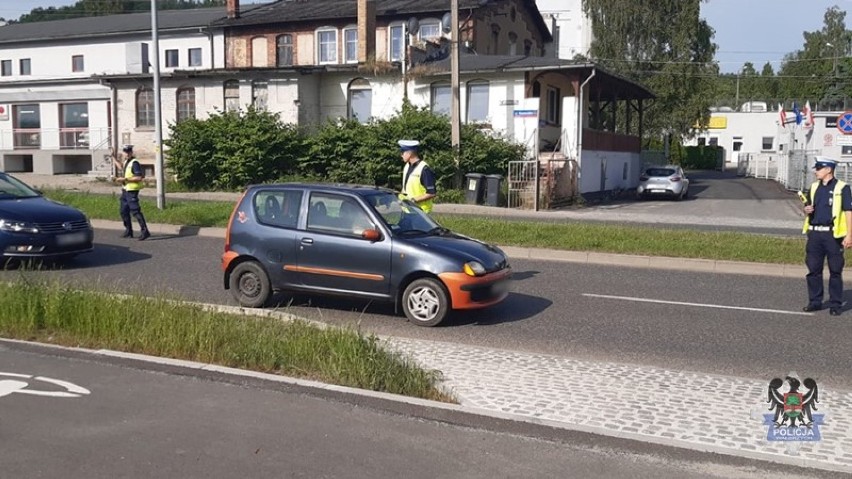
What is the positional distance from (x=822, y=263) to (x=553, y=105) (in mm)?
24654

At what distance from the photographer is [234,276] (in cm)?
980

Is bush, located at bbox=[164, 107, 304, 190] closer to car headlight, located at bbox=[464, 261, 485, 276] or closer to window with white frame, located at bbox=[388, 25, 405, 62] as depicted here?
window with white frame, located at bbox=[388, 25, 405, 62]

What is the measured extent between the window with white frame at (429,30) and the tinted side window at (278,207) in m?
31.6

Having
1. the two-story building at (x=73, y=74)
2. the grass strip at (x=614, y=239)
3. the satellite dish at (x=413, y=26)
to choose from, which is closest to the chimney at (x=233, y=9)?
the two-story building at (x=73, y=74)

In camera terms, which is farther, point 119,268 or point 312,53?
point 312,53

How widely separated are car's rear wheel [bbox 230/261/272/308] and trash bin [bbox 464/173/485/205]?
17.0 metres

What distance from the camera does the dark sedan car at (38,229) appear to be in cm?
1198

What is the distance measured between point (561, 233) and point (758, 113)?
240 ft

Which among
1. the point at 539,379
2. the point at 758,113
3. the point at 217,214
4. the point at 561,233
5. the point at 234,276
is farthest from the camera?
the point at 758,113

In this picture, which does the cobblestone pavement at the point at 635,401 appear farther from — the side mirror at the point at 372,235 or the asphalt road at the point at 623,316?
the side mirror at the point at 372,235

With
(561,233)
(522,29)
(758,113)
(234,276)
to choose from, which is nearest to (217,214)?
(561,233)

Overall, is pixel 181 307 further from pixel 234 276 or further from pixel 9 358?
pixel 234 276

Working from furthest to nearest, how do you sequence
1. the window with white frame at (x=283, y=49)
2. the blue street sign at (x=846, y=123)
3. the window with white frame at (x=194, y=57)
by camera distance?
the window with white frame at (x=194, y=57), the window with white frame at (x=283, y=49), the blue street sign at (x=846, y=123)

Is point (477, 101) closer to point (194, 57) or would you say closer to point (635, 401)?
point (194, 57)
